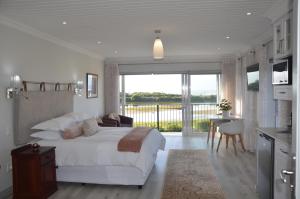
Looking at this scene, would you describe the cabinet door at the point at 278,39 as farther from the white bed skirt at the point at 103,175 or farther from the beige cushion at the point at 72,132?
the beige cushion at the point at 72,132

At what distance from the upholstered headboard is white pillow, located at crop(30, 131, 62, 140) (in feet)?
0.44

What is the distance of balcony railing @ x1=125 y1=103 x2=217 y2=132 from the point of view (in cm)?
862

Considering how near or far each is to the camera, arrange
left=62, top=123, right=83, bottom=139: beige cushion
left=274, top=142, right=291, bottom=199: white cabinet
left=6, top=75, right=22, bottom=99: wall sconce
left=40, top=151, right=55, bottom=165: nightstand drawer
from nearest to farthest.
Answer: left=274, top=142, right=291, bottom=199: white cabinet, left=40, top=151, right=55, bottom=165: nightstand drawer, left=6, top=75, right=22, bottom=99: wall sconce, left=62, top=123, right=83, bottom=139: beige cushion

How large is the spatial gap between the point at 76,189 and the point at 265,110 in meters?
3.70

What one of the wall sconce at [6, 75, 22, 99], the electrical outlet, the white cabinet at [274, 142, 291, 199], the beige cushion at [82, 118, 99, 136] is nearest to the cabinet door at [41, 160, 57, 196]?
the electrical outlet

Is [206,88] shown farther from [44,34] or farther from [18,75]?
[18,75]

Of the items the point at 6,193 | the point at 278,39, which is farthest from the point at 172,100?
the point at 6,193

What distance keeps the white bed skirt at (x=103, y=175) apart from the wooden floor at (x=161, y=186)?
10cm

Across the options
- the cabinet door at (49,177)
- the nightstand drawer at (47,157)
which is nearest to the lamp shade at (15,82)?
the nightstand drawer at (47,157)

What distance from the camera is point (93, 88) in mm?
7539

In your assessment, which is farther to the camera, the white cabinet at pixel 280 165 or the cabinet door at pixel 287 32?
the cabinet door at pixel 287 32

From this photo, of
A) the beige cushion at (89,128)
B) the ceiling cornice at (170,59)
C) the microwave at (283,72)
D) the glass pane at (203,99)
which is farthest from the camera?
the glass pane at (203,99)

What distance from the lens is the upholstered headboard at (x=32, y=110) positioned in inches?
159

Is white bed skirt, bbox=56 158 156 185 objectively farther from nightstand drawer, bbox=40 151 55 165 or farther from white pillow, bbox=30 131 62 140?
white pillow, bbox=30 131 62 140
